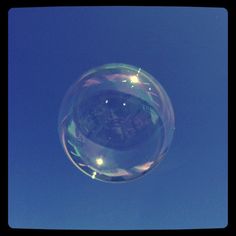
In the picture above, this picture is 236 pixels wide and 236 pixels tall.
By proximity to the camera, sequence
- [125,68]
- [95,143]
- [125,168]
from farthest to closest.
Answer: [125,68]
[125,168]
[95,143]

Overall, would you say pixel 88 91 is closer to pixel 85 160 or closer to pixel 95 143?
pixel 95 143

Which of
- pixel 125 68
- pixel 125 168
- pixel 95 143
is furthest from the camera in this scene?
pixel 125 68

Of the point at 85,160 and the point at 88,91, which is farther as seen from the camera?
the point at 85,160
